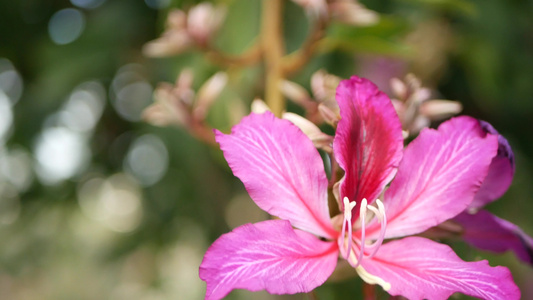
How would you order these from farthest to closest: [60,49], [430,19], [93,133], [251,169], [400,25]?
[93,133]
[60,49]
[430,19]
[400,25]
[251,169]

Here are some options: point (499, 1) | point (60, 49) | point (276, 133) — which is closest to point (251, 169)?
point (276, 133)

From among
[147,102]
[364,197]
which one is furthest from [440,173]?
[147,102]

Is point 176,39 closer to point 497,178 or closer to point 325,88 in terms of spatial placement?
point 325,88

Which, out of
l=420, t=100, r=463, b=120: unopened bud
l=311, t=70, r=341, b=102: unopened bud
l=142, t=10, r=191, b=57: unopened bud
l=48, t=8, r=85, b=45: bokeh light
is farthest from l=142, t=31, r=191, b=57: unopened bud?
l=48, t=8, r=85, b=45: bokeh light

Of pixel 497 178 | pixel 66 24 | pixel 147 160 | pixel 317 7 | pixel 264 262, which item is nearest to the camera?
pixel 264 262

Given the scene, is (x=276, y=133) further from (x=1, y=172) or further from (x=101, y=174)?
(x=1, y=172)

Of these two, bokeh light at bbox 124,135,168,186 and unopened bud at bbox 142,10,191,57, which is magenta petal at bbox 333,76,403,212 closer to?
unopened bud at bbox 142,10,191,57

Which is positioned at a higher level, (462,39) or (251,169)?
(251,169)

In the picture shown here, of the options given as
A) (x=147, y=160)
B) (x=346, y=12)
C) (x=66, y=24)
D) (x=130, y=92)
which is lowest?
(x=147, y=160)
